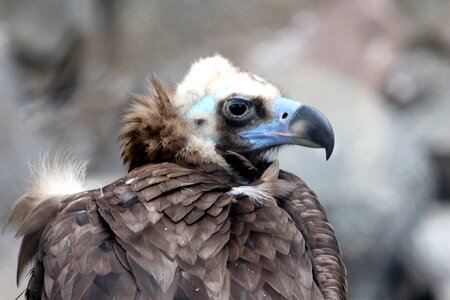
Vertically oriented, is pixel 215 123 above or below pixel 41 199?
above

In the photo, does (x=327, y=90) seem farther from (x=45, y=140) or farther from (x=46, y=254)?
(x=46, y=254)

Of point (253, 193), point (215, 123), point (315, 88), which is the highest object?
point (215, 123)

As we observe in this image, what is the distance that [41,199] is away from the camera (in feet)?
10.00

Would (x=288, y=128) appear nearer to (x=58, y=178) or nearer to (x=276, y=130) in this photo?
(x=276, y=130)

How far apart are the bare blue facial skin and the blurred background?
256cm

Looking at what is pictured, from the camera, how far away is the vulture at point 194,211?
2.55m

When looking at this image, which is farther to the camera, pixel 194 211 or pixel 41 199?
pixel 41 199

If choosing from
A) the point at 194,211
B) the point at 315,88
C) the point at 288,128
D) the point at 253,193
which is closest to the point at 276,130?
the point at 288,128

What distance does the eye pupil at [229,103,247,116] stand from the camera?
324 centimetres

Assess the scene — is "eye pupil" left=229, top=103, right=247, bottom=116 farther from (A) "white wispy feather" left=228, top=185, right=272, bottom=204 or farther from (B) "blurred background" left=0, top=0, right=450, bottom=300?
(B) "blurred background" left=0, top=0, right=450, bottom=300

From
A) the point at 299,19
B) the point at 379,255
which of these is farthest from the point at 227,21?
the point at 379,255

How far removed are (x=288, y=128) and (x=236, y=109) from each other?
16 centimetres

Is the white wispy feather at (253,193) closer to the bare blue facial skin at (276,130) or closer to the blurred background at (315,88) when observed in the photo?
the bare blue facial skin at (276,130)

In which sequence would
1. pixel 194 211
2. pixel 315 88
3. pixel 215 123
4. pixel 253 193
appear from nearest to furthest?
pixel 194 211
pixel 253 193
pixel 215 123
pixel 315 88
